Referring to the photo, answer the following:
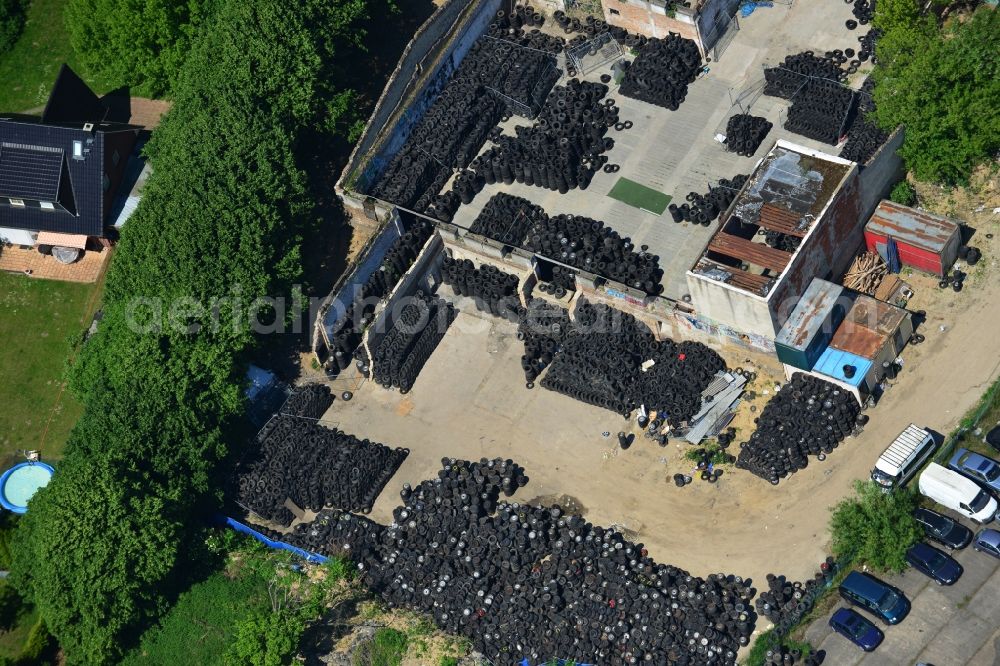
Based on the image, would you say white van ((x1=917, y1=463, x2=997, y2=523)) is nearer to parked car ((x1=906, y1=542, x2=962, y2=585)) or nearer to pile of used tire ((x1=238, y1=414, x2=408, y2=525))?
parked car ((x1=906, y1=542, x2=962, y2=585))

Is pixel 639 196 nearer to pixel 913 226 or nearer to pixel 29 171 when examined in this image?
pixel 913 226

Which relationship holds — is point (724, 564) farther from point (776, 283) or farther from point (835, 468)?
point (776, 283)

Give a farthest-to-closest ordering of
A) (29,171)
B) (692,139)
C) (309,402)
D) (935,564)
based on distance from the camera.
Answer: (29,171) < (692,139) < (309,402) < (935,564)

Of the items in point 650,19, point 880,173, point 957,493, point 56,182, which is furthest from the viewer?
point 650,19

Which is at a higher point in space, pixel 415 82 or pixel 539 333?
pixel 415 82

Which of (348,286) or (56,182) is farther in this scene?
(56,182)

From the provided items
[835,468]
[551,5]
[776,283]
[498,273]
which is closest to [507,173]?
[498,273]

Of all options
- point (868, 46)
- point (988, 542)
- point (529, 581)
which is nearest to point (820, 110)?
point (868, 46)

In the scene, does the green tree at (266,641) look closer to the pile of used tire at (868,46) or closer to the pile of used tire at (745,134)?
the pile of used tire at (745,134)
